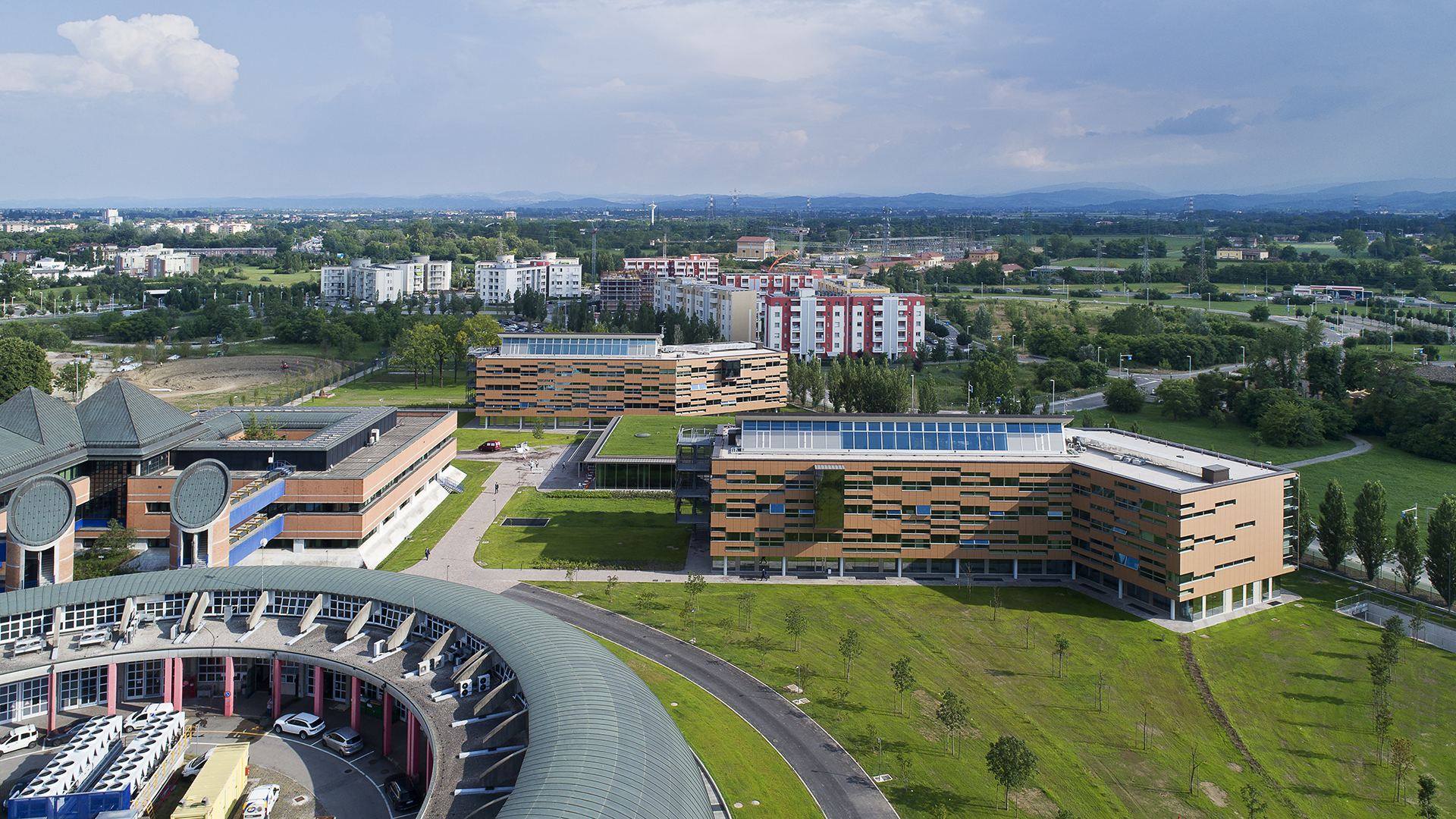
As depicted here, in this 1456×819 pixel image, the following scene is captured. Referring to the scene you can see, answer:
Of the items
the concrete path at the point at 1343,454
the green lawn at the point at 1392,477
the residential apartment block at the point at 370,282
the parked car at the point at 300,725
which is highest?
the residential apartment block at the point at 370,282

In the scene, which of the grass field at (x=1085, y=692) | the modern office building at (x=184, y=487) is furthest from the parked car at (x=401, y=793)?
the modern office building at (x=184, y=487)

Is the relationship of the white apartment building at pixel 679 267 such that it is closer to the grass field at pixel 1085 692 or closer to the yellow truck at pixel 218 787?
the grass field at pixel 1085 692

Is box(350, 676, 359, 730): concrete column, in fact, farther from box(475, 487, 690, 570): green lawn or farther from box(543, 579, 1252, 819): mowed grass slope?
box(475, 487, 690, 570): green lawn

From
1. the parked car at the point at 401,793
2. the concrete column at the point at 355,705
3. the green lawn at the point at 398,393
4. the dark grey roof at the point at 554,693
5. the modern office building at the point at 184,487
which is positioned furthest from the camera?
the green lawn at the point at 398,393

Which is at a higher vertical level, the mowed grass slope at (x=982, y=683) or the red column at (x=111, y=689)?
the red column at (x=111, y=689)

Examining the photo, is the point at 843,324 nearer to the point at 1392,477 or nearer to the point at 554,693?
the point at 1392,477

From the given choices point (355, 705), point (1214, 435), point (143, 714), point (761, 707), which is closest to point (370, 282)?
point (1214, 435)
